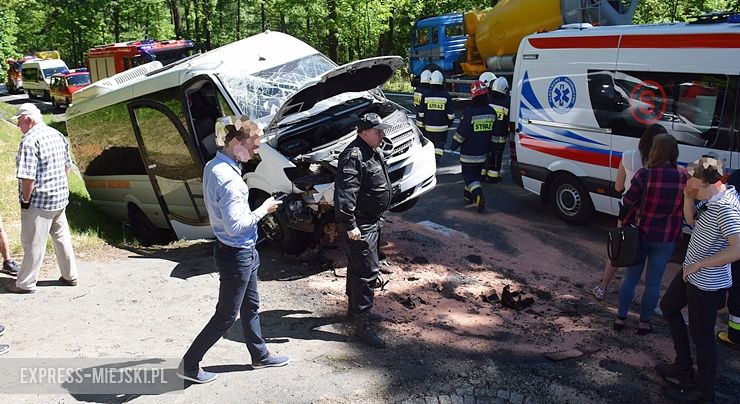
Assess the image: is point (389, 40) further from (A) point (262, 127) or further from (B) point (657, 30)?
(A) point (262, 127)

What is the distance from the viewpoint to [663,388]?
414cm

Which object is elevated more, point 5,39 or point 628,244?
point 5,39

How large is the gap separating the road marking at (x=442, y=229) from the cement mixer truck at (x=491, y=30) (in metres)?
7.95

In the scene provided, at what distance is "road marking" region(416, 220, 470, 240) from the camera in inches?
292

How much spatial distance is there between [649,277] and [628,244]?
0.40 m

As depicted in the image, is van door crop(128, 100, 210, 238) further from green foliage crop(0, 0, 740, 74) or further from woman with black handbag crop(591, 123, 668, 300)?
green foliage crop(0, 0, 740, 74)

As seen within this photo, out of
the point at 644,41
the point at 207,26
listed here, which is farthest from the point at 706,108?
the point at 207,26

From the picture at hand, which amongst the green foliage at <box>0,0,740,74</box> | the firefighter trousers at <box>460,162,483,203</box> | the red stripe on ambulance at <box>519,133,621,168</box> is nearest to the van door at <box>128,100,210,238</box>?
the firefighter trousers at <box>460,162,483,203</box>

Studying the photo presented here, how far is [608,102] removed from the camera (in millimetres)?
7102

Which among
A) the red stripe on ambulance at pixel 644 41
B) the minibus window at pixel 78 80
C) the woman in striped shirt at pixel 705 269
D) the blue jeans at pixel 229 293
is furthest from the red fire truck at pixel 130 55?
the woman in striped shirt at pixel 705 269

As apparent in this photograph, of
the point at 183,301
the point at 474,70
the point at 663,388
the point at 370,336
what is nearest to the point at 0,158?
the point at 183,301

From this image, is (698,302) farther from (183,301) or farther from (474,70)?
(474,70)

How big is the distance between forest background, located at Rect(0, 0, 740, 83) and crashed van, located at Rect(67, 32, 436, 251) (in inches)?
552

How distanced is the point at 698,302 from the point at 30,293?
5.45 m
